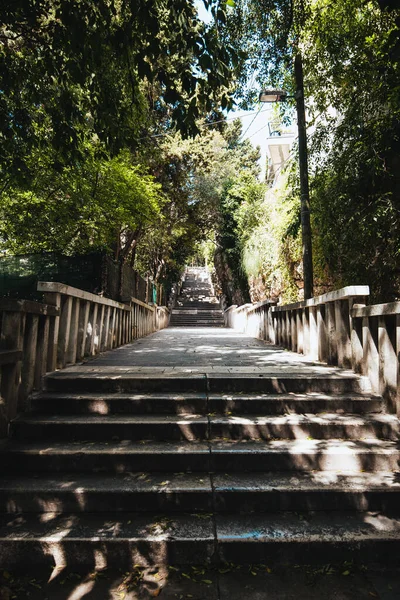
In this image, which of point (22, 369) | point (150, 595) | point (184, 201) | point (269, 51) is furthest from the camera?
point (184, 201)

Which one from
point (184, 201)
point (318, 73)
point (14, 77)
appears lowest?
point (14, 77)

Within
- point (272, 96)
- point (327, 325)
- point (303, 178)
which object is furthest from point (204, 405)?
point (272, 96)

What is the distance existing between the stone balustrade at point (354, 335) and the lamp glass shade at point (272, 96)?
400cm

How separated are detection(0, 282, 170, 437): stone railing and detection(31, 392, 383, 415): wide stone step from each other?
311 mm

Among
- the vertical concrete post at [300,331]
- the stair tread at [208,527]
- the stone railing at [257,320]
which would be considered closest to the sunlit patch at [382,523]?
the stair tread at [208,527]

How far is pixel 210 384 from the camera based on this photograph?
3.99 metres

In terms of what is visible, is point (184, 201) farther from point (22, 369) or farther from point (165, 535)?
point (165, 535)

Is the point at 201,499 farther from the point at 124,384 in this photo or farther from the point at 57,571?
the point at 124,384

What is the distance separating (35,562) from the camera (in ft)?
7.69

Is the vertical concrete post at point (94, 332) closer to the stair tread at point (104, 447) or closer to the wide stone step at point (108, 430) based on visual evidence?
the wide stone step at point (108, 430)

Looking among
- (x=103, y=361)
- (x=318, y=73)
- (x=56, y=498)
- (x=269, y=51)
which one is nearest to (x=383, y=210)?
(x=318, y=73)

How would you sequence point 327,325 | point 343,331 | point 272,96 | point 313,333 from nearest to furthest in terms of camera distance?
point 343,331 → point 327,325 → point 313,333 → point 272,96

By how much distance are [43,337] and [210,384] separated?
6.00ft

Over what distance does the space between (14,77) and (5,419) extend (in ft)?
12.2
